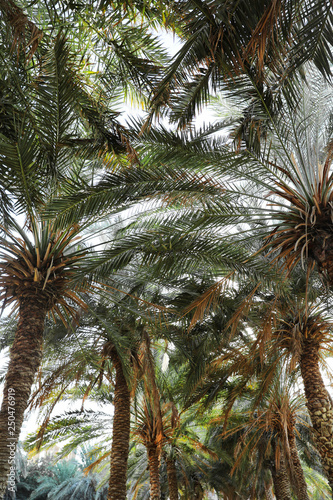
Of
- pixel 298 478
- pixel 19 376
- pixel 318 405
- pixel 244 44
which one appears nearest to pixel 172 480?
pixel 298 478

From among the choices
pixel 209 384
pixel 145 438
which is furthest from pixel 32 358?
pixel 145 438

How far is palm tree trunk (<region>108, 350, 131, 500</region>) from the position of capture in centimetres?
898

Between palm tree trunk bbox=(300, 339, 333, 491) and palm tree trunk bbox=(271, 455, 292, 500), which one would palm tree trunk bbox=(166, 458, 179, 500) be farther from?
palm tree trunk bbox=(300, 339, 333, 491)

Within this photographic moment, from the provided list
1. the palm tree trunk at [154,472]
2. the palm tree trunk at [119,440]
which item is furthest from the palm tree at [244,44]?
the palm tree trunk at [154,472]

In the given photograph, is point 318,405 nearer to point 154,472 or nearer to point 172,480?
point 154,472

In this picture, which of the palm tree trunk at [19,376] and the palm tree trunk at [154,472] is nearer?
the palm tree trunk at [19,376]

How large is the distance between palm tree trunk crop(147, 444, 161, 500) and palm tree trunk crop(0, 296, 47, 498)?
787 centimetres

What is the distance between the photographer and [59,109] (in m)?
5.83

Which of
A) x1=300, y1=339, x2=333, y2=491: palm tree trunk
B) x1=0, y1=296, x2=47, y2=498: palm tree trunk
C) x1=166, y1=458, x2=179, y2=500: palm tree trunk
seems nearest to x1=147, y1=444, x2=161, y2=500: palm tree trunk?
x1=166, y1=458, x2=179, y2=500: palm tree trunk

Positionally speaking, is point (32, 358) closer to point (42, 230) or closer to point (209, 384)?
point (42, 230)

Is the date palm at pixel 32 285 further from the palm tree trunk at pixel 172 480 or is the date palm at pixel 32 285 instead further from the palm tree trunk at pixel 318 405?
the palm tree trunk at pixel 172 480

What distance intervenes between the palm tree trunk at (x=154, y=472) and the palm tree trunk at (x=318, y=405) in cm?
617

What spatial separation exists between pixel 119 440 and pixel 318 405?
4337mm

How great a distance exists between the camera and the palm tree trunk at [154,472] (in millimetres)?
12906
